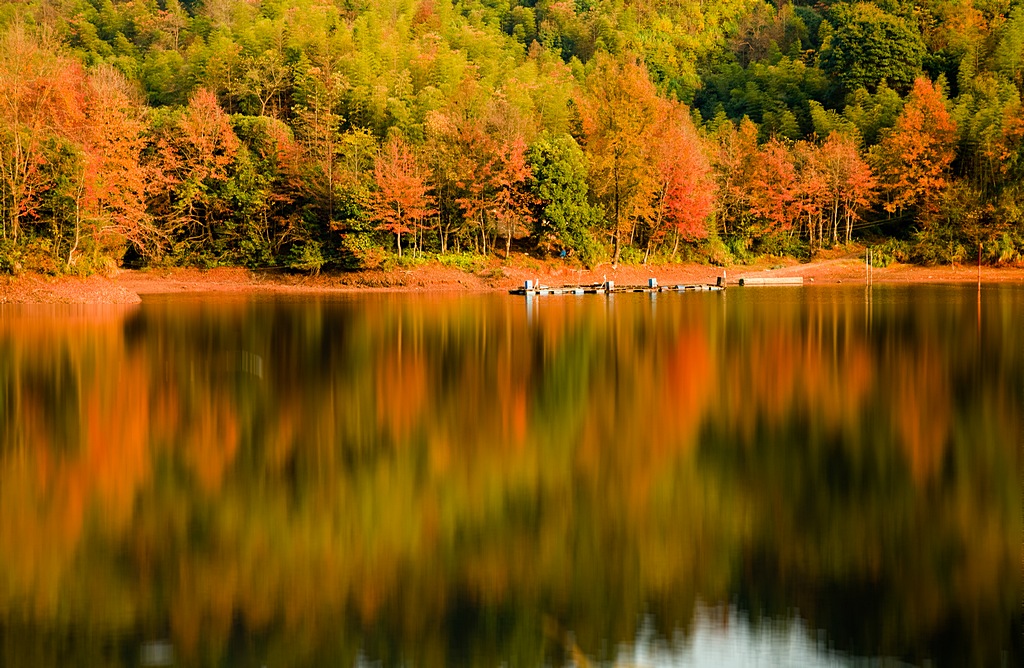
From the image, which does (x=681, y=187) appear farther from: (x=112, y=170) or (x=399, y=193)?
(x=112, y=170)

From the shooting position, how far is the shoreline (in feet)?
161

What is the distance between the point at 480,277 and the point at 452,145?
254 inches

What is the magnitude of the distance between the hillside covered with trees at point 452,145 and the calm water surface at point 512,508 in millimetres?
21666

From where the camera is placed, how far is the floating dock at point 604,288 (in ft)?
152

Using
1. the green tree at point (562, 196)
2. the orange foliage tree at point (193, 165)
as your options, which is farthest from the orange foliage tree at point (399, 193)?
the orange foliage tree at point (193, 165)

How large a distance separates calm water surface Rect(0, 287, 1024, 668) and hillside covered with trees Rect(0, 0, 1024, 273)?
71.1 ft

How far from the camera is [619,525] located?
11.3m

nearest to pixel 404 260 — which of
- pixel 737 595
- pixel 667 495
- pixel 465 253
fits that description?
pixel 465 253

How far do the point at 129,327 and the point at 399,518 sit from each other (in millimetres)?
22265

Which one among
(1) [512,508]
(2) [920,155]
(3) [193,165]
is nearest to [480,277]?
(3) [193,165]

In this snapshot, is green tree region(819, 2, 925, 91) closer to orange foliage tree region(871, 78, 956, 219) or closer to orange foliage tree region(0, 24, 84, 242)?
orange foliage tree region(871, 78, 956, 219)

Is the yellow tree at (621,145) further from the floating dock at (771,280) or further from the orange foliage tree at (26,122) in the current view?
the orange foliage tree at (26,122)

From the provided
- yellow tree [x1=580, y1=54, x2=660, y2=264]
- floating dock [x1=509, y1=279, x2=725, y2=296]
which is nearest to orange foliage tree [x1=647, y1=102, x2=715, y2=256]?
yellow tree [x1=580, y1=54, x2=660, y2=264]

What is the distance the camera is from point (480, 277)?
50719 mm
